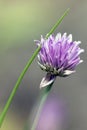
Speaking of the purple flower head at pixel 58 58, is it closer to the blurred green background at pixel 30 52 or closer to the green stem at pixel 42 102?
the green stem at pixel 42 102

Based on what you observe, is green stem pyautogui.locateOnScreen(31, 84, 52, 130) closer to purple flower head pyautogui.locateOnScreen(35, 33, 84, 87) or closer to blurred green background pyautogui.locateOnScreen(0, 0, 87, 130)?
purple flower head pyautogui.locateOnScreen(35, 33, 84, 87)

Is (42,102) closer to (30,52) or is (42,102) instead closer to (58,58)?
(58,58)

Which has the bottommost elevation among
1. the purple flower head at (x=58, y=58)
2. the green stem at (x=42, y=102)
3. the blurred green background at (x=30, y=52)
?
the green stem at (x=42, y=102)

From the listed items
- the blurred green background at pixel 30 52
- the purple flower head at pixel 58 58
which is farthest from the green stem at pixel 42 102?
the blurred green background at pixel 30 52

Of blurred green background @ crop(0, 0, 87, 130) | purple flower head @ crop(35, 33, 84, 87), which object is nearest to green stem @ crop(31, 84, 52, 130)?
purple flower head @ crop(35, 33, 84, 87)

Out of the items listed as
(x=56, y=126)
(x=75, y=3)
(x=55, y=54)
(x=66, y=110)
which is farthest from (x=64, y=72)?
(x=75, y=3)
